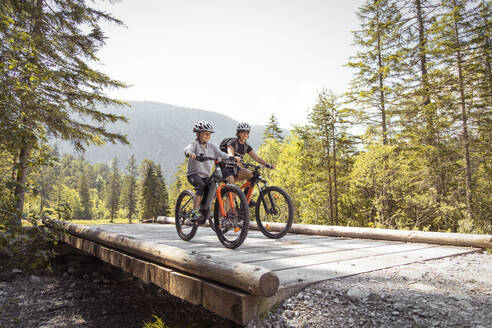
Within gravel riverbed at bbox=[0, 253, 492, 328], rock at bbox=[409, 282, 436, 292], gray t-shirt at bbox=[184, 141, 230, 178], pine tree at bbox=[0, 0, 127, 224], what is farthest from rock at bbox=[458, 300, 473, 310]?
pine tree at bbox=[0, 0, 127, 224]

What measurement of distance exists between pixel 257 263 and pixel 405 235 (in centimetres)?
364

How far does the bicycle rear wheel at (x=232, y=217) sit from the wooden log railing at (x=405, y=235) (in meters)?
1.90

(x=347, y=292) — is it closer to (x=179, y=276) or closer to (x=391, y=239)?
(x=179, y=276)

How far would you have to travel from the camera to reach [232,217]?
16.1ft

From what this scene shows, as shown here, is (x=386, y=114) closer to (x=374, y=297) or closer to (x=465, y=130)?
(x=465, y=130)

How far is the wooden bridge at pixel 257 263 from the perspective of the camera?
8.79 feet

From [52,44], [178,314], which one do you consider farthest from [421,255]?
[52,44]

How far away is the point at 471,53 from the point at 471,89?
2074 mm

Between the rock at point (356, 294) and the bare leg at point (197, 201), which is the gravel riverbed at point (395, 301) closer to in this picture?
the rock at point (356, 294)

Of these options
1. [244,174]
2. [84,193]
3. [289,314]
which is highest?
[84,193]

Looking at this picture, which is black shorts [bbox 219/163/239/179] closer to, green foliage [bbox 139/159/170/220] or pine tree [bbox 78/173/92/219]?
green foliage [bbox 139/159/170/220]

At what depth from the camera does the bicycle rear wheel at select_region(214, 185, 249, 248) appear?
4.62m

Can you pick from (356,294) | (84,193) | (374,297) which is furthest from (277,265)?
(84,193)

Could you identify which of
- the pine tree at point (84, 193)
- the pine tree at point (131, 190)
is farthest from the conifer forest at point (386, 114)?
the pine tree at point (84, 193)
